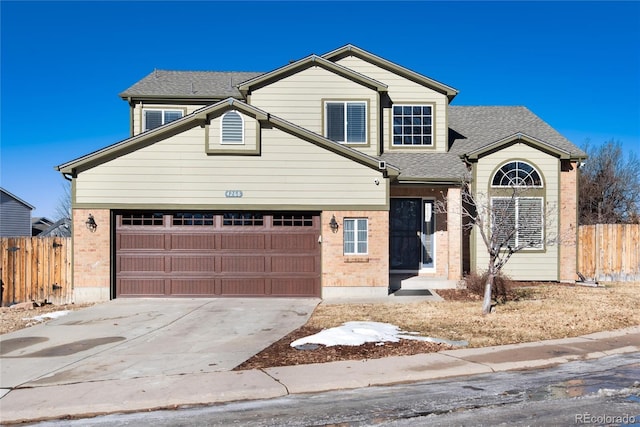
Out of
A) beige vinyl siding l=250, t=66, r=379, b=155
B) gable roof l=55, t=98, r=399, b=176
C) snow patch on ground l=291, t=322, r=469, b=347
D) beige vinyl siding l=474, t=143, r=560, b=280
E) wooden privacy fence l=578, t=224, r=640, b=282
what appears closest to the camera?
snow patch on ground l=291, t=322, r=469, b=347

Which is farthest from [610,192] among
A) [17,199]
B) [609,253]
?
[17,199]

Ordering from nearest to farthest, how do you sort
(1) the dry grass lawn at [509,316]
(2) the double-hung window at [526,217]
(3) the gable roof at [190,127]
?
(1) the dry grass lawn at [509,316] < (3) the gable roof at [190,127] < (2) the double-hung window at [526,217]

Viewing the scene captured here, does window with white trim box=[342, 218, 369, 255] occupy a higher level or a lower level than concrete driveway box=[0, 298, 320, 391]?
higher

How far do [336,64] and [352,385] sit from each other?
12.7 meters

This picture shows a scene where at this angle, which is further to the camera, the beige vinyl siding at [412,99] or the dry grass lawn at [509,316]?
the beige vinyl siding at [412,99]

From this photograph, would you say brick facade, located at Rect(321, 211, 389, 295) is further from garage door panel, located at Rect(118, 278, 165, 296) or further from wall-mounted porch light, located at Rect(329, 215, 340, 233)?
garage door panel, located at Rect(118, 278, 165, 296)

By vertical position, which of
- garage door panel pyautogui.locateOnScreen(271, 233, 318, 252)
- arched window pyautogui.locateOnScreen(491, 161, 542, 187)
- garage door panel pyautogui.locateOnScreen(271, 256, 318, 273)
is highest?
arched window pyautogui.locateOnScreen(491, 161, 542, 187)

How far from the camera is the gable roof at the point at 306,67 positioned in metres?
17.8

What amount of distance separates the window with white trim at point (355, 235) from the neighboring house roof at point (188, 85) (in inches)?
285

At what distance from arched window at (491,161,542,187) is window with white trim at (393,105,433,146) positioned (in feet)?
8.66

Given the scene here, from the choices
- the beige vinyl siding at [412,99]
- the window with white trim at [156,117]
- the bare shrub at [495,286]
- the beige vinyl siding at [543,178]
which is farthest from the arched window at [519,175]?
the window with white trim at [156,117]

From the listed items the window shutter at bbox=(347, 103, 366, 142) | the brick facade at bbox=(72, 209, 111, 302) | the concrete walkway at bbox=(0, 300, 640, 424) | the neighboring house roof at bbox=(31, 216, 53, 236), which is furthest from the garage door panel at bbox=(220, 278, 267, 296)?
the neighboring house roof at bbox=(31, 216, 53, 236)

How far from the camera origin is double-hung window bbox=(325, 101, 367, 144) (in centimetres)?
1809

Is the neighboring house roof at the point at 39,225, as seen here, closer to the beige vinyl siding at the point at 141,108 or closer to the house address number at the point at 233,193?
the beige vinyl siding at the point at 141,108
